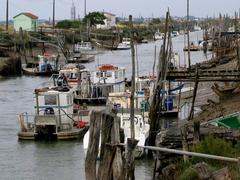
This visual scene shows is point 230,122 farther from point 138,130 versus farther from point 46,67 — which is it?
point 46,67

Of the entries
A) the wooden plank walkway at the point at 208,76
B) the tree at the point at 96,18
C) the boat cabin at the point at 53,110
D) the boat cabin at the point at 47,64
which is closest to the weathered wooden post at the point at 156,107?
the wooden plank walkway at the point at 208,76

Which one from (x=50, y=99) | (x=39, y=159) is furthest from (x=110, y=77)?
(x=39, y=159)

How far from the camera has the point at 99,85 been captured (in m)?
40.5

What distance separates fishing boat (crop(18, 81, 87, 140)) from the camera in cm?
2998

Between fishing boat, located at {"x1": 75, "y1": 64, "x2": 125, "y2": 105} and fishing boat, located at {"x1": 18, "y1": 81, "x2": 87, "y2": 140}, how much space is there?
7558mm

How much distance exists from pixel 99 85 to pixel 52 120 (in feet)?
35.2

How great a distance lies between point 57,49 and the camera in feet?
307

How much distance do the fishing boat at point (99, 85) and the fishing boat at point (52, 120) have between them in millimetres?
7558

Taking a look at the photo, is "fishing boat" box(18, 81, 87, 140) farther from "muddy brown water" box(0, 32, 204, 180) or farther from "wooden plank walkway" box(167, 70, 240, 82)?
"wooden plank walkway" box(167, 70, 240, 82)

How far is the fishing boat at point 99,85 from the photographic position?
3942 centimetres

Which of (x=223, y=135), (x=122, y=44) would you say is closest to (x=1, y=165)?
(x=223, y=135)

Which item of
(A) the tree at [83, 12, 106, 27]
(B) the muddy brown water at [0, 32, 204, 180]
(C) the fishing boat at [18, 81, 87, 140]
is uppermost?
(A) the tree at [83, 12, 106, 27]

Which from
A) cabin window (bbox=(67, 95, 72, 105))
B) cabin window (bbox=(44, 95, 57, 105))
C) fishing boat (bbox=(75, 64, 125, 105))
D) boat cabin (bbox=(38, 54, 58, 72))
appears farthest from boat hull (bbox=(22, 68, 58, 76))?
cabin window (bbox=(44, 95, 57, 105))

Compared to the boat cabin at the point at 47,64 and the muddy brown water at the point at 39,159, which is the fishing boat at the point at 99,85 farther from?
the boat cabin at the point at 47,64
